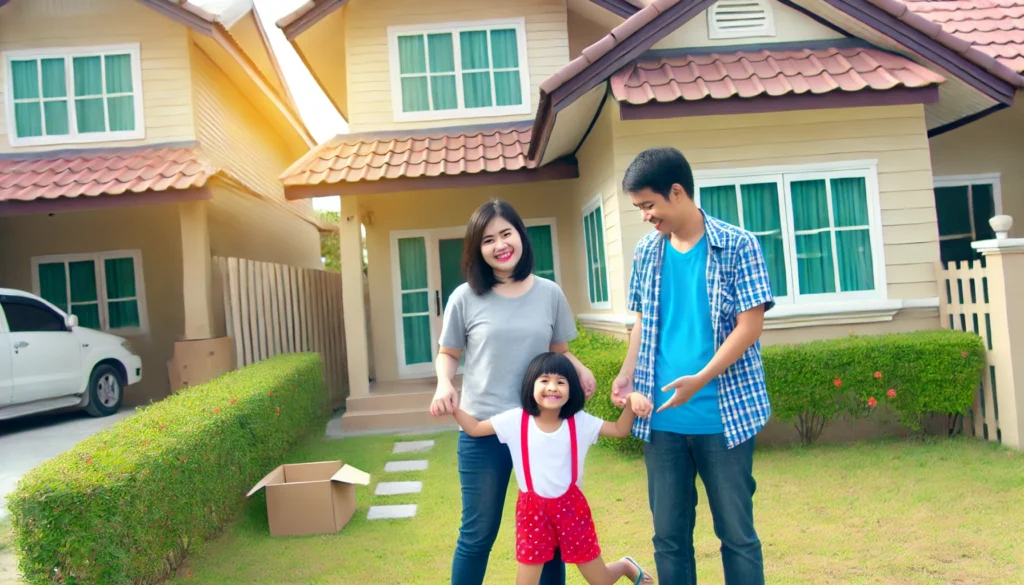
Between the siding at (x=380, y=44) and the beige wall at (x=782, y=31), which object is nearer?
the beige wall at (x=782, y=31)

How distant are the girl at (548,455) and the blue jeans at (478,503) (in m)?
0.07

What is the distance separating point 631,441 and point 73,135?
8869mm

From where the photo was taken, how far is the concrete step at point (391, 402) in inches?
368

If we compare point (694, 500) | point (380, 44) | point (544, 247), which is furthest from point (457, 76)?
point (694, 500)

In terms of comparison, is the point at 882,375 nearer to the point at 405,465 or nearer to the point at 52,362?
the point at 405,465

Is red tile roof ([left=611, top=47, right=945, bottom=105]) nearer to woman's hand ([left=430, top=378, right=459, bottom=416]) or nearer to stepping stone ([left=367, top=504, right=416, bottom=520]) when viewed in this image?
stepping stone ([left=367, top=504, right=416, bottom=520])

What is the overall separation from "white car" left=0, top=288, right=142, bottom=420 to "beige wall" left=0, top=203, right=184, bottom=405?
69.7 inches

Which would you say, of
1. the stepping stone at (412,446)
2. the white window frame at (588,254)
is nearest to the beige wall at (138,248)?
the stepping stone at (412,446)

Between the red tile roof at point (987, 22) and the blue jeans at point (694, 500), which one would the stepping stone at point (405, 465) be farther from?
the red tile roof at point (987, 22)

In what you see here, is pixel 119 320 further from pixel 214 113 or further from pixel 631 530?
pixel 631 530

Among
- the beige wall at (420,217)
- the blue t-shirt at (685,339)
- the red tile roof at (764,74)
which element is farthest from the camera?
the beige wall at (420,217)

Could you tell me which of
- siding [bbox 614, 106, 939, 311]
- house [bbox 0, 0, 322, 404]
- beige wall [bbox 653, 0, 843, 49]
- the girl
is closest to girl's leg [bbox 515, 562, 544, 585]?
the girl

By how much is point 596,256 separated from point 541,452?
19.8 feet

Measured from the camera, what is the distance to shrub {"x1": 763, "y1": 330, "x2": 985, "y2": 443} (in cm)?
625
